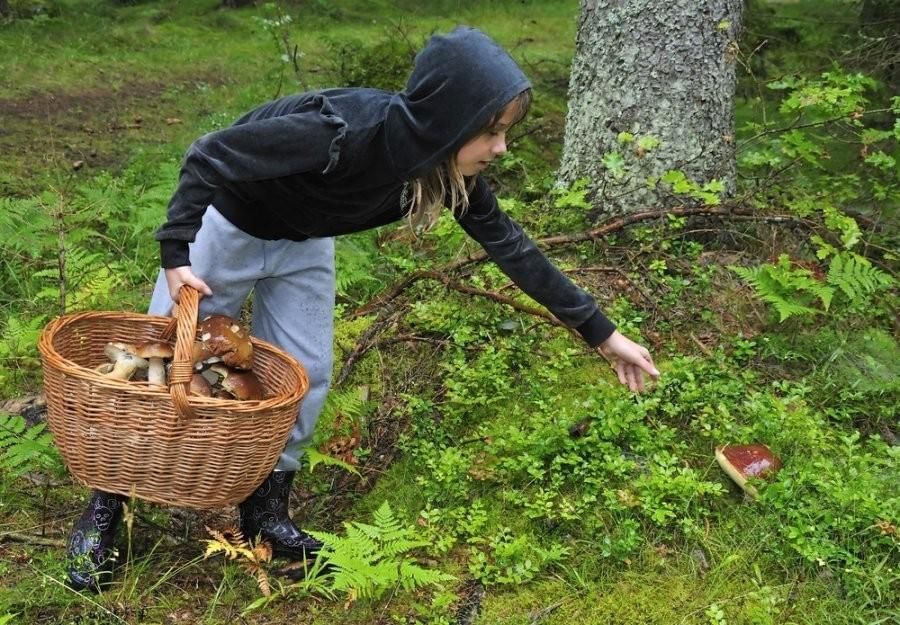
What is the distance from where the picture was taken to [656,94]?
15.9 feet

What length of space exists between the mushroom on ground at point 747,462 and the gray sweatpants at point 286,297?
165 cm

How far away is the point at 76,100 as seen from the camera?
385 inches

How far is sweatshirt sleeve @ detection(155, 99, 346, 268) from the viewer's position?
2.55 meters

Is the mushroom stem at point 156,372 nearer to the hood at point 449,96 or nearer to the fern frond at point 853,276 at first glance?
the hood at point 449,96

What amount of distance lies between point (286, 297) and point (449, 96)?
1189 millimetres

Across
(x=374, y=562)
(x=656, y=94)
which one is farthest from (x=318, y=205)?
(x=656, y=94)

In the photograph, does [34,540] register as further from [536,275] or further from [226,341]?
[536,275]

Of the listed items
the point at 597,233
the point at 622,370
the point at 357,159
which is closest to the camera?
the point at 357,159

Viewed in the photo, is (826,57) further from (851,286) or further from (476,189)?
(476,189)

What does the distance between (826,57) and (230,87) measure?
751 cm

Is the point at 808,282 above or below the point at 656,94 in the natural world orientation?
below

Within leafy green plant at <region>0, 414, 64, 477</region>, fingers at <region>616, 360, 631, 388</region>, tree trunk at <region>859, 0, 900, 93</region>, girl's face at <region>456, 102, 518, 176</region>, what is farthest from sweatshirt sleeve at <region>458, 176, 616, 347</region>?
tree trunk at <region>859, 0, 900, 93</region>

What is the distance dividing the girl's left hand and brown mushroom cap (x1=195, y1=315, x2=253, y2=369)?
133cm

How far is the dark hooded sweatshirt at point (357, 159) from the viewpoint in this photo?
7.82ft
